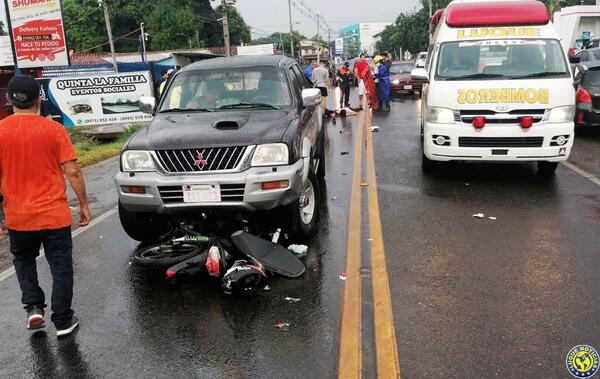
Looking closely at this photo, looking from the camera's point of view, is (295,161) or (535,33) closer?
(295,161)

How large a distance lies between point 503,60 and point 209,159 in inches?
201

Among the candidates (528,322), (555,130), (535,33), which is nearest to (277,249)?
(528,322)

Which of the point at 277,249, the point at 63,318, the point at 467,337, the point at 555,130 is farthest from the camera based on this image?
the point at 555,130

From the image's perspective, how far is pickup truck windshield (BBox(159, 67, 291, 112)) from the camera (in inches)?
242

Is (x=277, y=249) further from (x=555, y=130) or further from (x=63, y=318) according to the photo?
(x=555, y=130)

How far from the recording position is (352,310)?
4051mm

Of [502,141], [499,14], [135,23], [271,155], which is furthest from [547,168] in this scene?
[135,23]

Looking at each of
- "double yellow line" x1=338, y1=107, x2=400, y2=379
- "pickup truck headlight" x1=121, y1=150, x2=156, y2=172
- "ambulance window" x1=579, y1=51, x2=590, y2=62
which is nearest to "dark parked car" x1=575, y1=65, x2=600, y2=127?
"ambulance window" x1=579, y1=51, x2=590, y2=62

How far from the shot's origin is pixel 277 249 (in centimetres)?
493

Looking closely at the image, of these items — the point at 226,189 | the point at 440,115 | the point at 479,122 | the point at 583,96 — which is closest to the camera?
the point at 226,189

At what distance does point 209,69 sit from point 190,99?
18.6 inches

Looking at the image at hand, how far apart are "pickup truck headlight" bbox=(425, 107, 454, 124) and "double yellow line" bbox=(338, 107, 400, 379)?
153 cm

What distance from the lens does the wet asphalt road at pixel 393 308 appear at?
341 cm

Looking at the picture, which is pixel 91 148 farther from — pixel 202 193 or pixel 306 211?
pixel 202 193
